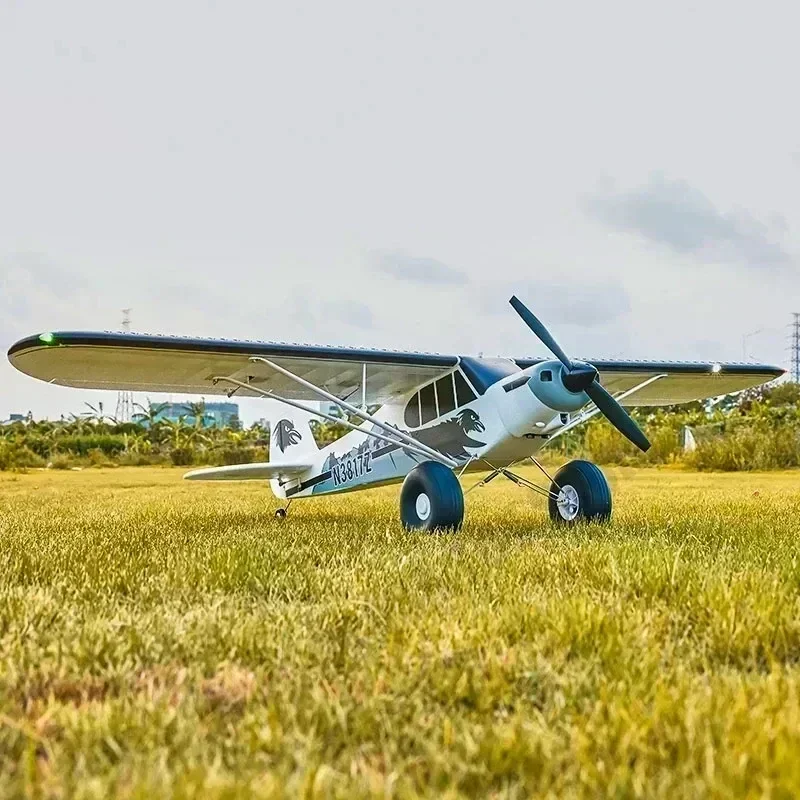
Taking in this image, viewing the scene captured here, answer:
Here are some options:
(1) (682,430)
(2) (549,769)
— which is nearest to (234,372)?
(2) (549,769)

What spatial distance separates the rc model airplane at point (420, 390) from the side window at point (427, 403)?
0.06ft

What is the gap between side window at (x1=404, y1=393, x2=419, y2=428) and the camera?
Result: 27.9 ft

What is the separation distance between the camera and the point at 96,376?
8320 mm

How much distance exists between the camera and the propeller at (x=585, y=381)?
6734 millimetres

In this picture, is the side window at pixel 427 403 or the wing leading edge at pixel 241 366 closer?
the wing leading edge at pixel 241 366

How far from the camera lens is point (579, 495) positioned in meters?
7.30

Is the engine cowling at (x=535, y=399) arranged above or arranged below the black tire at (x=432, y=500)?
above

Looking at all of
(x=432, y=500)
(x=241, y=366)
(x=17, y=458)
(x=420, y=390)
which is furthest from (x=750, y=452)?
(x=17, y=458)

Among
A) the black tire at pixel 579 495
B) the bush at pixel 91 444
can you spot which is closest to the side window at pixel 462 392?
the black tire at pixel 579 495

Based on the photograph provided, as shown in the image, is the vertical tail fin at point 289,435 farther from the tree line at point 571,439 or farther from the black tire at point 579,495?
the tree line at point 571,439

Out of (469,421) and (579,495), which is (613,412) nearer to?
(579,495)

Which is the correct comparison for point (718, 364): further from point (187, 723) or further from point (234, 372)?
point (187, 723)

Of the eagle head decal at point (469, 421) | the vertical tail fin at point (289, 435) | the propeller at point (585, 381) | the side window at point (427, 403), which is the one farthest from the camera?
the vertical tail fin at point (289, 435)

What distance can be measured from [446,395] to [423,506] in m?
1.58
